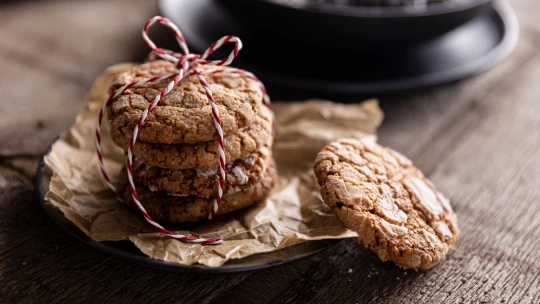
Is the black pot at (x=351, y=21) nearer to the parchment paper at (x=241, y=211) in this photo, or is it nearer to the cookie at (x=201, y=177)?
the parchment paper at (x=241, y=211)

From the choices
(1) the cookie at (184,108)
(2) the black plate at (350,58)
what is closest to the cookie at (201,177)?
(1) the cookie at (184,108)

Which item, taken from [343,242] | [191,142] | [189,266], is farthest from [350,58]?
[189,266]

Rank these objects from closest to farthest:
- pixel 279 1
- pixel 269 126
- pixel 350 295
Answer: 1. pixel 350 295
2. pixel 269 126
3. pixel 279 1

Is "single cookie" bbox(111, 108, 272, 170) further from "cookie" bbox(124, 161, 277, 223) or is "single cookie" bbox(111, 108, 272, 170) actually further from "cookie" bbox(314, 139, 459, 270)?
"cookie" bbox(314, 139, 459, 270)

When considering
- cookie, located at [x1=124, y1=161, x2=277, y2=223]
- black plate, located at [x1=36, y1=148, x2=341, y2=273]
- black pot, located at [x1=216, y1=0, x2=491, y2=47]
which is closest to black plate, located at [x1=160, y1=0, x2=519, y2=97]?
black pot, located at [x1=216, y1=0, x2=491, y2=47]

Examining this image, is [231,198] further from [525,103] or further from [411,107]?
[525,103]

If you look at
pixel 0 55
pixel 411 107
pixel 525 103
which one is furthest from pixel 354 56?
pixel 0 55

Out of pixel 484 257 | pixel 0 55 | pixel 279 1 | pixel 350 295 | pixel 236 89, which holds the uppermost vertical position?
pixel 279 1
